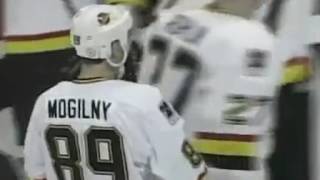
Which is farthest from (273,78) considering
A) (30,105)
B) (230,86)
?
(30,105)

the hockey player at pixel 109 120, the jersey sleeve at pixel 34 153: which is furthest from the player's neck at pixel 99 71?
the jersey sleeve at pixel 34 153

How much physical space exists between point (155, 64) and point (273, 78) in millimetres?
228

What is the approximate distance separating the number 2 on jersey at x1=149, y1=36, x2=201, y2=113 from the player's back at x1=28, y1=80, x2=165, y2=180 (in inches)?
7.1

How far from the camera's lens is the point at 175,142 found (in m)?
2.28

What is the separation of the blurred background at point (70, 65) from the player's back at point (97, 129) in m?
0.38

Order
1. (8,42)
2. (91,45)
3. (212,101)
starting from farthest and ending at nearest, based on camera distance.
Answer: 1. (8,42)
2. (212,101)
3. (91,45)

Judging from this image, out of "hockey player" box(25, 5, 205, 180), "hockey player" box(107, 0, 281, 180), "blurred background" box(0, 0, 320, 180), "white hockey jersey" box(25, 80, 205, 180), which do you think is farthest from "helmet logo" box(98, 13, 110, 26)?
"blurred background" box(0, 0, 320, 180)

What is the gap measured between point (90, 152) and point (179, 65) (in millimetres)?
269

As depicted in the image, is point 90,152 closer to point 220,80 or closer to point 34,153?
point 34,153

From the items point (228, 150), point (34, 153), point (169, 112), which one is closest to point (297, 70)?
point (228, 150)

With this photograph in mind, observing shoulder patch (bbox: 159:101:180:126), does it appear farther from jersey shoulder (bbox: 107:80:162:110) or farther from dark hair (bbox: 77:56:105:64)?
dark hair (bbox: 77:56:105:64)

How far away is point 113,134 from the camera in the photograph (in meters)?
2.25

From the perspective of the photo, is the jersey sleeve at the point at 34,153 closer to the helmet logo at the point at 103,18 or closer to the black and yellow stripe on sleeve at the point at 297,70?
the helmet logo at the point at 103,18

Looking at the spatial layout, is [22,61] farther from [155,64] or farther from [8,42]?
[155,64]
